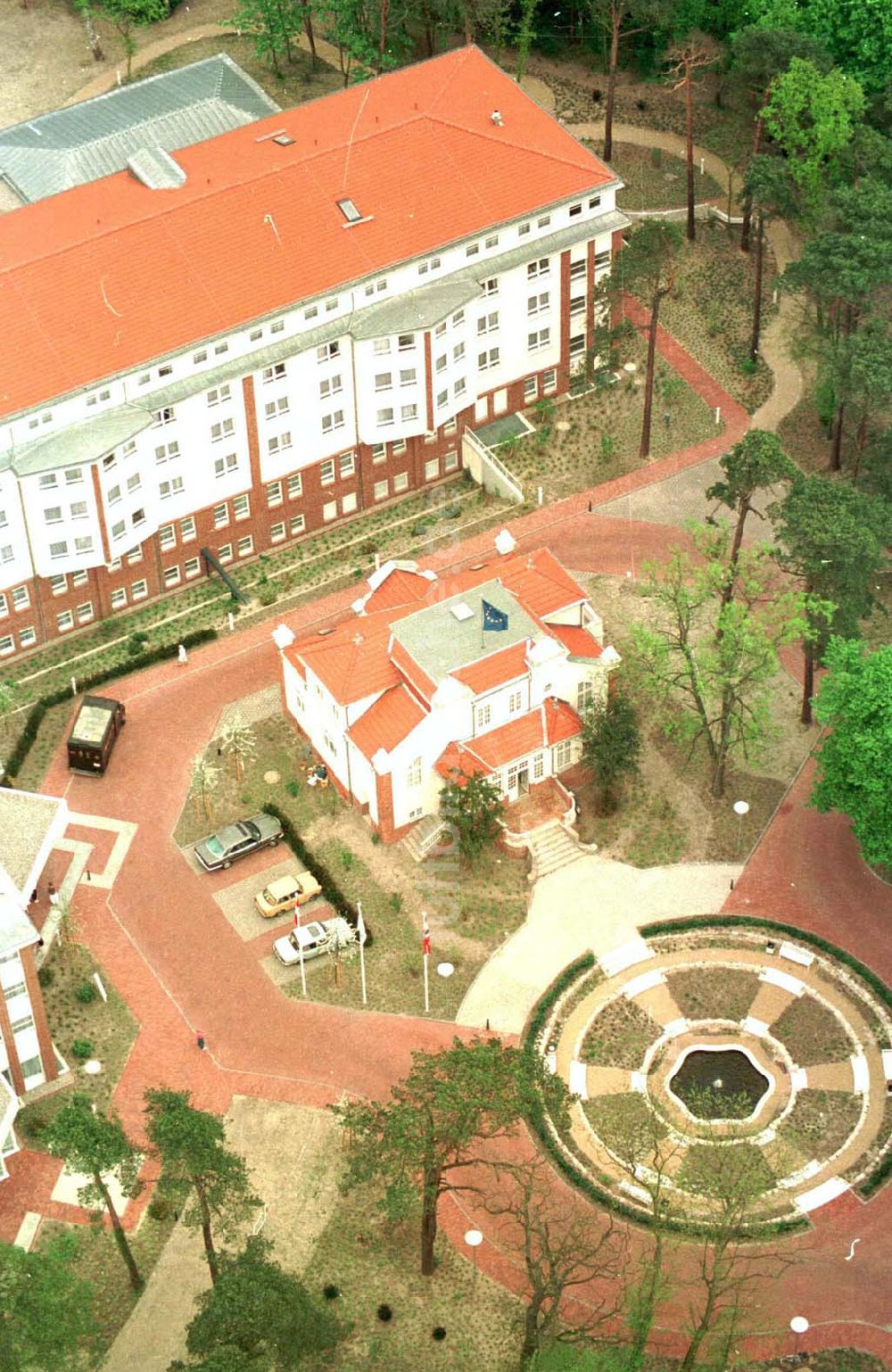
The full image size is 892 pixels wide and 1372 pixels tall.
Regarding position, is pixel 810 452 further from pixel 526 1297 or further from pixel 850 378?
pixel 526 1297

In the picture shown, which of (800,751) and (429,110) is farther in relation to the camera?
(429,110)

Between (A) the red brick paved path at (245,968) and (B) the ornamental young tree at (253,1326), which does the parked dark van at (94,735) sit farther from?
(B) the ornamental young tree at (253,1326)

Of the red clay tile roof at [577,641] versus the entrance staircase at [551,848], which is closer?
the entrance staircase at [551,848]

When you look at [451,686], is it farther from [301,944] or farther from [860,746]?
[860,746]

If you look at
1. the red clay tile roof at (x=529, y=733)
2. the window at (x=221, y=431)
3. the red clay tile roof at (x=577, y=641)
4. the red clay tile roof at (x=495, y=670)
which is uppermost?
the window at (x=221, y=431)

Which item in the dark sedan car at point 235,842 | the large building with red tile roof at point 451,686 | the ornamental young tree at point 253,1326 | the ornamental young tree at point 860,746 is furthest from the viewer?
the dark sedan car at point 235,842

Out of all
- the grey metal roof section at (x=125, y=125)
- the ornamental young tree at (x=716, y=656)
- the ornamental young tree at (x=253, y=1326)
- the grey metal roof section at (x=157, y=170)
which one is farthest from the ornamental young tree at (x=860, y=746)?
the grey metal roof section at (x=125, y=125)

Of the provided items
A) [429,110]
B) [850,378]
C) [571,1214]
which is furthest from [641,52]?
[571,1214]
